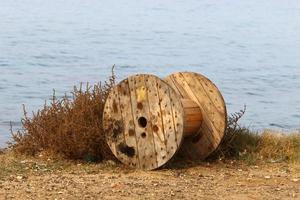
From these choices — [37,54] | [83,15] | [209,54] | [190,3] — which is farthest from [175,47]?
[190,3]

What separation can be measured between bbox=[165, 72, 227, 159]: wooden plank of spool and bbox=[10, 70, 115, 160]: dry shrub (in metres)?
1.07

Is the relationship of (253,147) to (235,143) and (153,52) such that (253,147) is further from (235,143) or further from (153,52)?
(153,52)

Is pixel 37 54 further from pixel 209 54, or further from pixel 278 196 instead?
pixel 278 196

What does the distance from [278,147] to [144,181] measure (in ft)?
8.73

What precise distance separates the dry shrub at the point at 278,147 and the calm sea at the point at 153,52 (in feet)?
19.1

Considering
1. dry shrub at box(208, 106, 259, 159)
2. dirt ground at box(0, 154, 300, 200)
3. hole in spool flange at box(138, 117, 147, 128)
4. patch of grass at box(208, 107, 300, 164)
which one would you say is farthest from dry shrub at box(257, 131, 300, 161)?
hole in spool flange at box(138, 117, 147, 128)

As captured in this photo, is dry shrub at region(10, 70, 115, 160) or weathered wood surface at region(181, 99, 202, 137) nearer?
weathered wood surface at region(181, 99, 202, 137)

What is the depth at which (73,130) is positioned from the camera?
1070 cm

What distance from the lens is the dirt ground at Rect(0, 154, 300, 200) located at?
8750 mm

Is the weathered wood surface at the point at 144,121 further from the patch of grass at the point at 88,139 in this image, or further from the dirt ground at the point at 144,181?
the patch of grass at the point at 88,139

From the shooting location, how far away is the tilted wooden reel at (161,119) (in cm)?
1001

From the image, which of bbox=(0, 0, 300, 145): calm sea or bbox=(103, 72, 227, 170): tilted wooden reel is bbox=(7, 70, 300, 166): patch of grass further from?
bbox=(0, 0, 300, 145): calm sea

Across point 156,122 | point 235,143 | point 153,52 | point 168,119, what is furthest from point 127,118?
point 153,52

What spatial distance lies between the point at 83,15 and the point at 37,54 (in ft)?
69.8
